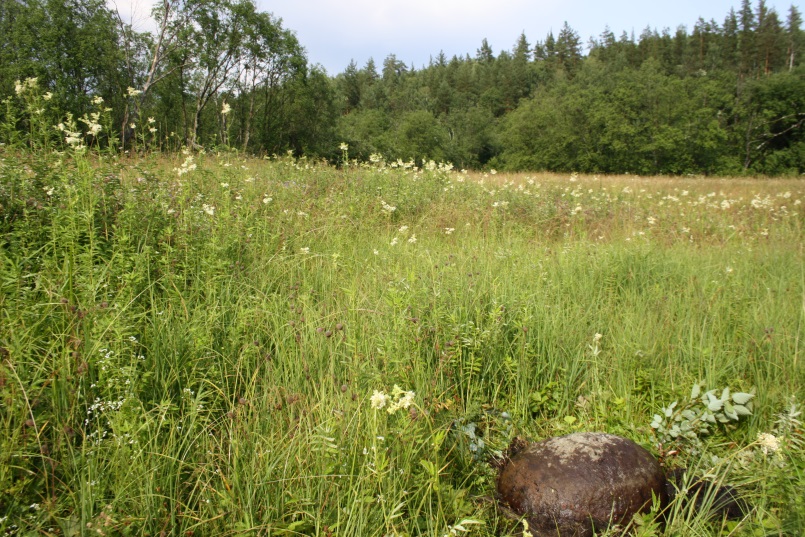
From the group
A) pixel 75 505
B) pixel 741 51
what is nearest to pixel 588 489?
pixel 75 505

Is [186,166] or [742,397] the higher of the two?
[186,166]

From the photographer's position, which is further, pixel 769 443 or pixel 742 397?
pixel 742 397

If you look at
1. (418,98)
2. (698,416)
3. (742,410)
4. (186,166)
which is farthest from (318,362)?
(418,98)

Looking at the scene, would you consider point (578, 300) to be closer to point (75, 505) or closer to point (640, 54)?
point (75, 505)

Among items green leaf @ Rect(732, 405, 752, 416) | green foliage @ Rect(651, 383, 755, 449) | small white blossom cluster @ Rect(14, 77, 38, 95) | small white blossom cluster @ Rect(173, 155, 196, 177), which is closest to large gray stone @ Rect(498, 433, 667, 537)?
green foliage @ Rect(651, 383, 755, 449)

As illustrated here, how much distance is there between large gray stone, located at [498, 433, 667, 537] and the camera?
1981 millimetres

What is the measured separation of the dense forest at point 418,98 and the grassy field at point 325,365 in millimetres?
1157

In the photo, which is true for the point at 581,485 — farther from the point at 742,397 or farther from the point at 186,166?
the point at 186,166

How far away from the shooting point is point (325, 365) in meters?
2.63

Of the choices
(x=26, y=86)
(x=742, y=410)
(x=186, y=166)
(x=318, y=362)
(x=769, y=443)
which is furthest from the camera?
(x=186, y=166)

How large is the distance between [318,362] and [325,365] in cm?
5

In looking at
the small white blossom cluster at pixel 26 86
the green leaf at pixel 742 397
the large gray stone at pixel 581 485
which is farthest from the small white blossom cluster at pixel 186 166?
the green leaf at pixel 742 397

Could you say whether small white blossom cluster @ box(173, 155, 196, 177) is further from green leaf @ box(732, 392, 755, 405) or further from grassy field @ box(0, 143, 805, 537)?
green leaf @ box(732, 392, 755, 405)

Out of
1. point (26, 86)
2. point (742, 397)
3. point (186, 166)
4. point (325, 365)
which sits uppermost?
point (26, 86)
